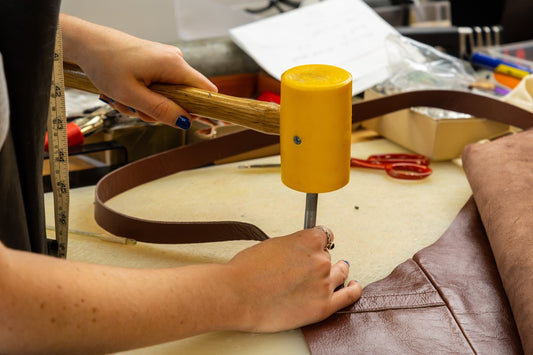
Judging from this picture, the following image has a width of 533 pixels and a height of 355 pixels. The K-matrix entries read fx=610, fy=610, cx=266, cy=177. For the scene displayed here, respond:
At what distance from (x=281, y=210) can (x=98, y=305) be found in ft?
1.36

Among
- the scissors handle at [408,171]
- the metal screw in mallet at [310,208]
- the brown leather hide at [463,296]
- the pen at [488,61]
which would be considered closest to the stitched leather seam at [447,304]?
the brown leather hide at [463,296]

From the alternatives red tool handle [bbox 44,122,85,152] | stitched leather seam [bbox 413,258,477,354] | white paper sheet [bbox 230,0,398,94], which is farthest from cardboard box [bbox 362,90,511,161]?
red tool handle [bbox 44,122,85,152]

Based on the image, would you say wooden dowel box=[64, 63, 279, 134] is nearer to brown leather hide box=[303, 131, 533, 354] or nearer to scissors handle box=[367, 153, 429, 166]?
brown leather hide box=[303, 131, 533, 354]

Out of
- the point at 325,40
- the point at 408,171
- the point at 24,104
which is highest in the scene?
the point at 24,104

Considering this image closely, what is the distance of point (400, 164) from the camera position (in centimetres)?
92

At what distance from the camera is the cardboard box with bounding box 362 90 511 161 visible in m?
0.93

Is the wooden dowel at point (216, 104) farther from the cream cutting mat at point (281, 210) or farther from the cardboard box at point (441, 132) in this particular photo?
the cardboard box at point (441, 132)

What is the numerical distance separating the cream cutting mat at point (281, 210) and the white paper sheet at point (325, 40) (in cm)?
19

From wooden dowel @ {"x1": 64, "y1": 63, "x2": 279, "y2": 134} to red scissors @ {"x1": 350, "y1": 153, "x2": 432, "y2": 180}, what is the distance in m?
0.34

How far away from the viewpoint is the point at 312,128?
538 millimetres

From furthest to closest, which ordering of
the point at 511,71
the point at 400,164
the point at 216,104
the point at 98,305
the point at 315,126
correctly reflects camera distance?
the point at 511,71
the point at 400,164
the point at 216,104
the point at 315,126
the point at 98,305

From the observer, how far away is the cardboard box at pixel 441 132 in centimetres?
93

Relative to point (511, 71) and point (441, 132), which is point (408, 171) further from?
point (511, 71)

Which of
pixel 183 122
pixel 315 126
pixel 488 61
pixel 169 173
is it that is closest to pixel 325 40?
pixel 488 61
